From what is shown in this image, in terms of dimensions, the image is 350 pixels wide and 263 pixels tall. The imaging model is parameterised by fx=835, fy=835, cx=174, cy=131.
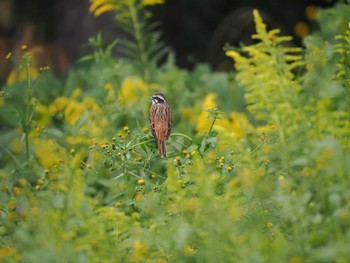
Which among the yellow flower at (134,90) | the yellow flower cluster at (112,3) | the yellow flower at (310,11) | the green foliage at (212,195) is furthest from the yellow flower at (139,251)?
the yellow flower at (310,11)

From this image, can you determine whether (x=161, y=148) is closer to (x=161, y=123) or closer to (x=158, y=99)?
(x=161, y=123)

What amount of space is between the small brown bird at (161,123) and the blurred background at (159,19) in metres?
5.21

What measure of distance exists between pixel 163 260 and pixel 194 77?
175 inches

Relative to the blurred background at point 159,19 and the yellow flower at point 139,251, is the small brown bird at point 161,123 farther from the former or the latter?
the blurred background at point 159,19

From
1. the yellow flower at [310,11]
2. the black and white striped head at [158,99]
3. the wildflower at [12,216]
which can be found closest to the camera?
the wildflower at [12,216]

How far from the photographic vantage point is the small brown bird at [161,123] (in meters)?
4.04

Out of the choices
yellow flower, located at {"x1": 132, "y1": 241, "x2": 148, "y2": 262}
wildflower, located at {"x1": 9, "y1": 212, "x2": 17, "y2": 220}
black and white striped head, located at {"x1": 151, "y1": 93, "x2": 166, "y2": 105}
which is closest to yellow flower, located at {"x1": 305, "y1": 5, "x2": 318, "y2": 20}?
black and white striped head, located at {"x1": 151, "y1": 93, "x2": 166, "y2": 105}

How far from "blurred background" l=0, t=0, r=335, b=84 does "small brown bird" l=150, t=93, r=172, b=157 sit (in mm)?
5210

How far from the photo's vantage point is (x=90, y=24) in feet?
31.5

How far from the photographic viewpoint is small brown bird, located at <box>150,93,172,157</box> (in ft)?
13.2

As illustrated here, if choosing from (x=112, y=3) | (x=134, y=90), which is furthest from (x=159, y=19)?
(x=134, y=90)

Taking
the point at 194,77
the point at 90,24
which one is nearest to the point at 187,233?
the point at 194,77

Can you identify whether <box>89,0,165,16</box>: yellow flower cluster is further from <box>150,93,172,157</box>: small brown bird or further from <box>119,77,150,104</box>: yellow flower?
<box>150,93,172,157</box>: small brown bird

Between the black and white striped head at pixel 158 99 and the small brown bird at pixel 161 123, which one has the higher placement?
the black and white striped head at pixel 158 99
